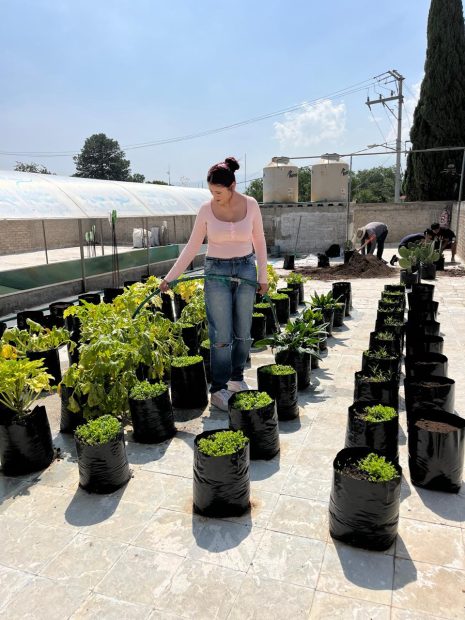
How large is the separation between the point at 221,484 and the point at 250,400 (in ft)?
2.59

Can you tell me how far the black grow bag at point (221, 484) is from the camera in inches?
95.1

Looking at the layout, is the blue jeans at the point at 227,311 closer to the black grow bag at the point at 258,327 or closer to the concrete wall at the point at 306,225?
the black grow bag at the point at 258,327

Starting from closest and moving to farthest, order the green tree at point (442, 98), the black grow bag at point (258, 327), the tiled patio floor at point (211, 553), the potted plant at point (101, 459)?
the tiled patio floor at point (211, 553)
the potted plant at point (101, 459)
the black grow bag at point (258, 327)
the green tree at point (442, 98)

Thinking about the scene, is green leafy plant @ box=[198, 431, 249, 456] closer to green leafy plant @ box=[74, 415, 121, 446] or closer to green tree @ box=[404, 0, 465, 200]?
green leafy plant @ box=[74, 415, 121, 446]

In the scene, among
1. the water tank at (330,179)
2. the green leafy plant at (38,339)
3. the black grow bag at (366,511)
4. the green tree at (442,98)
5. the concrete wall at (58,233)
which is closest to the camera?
the black grow bag at (366,511)

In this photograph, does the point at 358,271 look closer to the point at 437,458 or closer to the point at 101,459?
the point at 437,458

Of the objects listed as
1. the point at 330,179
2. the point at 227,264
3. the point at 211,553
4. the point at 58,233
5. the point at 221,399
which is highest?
the point at 330,179

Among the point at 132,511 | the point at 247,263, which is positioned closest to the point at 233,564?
the point at 132,511

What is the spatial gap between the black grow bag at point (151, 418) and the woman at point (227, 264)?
2.06ft

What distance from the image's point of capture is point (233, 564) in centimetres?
213

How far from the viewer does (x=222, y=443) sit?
2.54 metres

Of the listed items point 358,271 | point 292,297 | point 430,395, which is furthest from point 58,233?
point 430,395

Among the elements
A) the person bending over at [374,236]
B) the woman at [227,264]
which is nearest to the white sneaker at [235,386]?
the woman at [227,264]

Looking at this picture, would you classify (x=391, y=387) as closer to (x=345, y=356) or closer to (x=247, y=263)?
(x=247, y=263)
